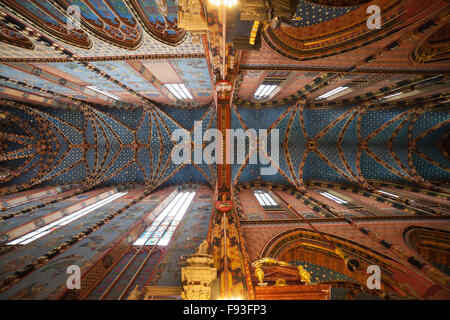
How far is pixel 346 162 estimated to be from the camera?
11695 millimetres

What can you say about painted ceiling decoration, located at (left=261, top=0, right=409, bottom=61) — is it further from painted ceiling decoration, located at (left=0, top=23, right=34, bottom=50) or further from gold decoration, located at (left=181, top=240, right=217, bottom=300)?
painted ceiling decoration, located at (left=0, top=23, right=34, bottom=50)

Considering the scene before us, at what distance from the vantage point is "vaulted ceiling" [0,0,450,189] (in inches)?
208

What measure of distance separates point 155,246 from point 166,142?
8958 millimetres

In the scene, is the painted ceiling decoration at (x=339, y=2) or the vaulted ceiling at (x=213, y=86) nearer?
the vaulted ceiling at (x=213, y=86)

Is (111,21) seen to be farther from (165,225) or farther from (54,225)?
(54,225)

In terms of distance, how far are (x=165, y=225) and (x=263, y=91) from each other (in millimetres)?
8922

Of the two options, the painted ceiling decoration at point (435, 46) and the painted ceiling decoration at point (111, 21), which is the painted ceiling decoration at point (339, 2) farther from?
the painted ceiling decoration at point (111, 21)

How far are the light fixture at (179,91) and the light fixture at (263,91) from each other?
421 cm

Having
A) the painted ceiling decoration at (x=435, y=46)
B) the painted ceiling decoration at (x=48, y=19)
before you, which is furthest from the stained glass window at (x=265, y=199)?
the painted ceiling decoration at (x=48, y=19)

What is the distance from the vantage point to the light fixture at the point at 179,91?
370 inches

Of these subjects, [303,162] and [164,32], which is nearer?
[164,32]
